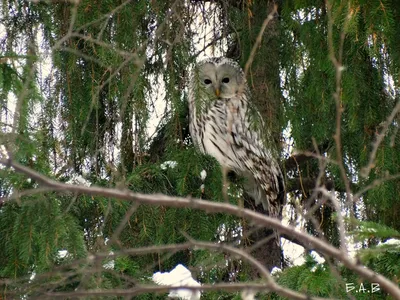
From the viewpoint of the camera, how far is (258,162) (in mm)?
5312

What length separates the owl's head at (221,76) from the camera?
525 centimetres

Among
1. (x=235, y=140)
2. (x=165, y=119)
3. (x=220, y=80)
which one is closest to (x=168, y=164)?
(x=165, y=119)

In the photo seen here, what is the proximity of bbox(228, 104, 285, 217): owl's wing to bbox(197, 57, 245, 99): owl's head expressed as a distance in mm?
205

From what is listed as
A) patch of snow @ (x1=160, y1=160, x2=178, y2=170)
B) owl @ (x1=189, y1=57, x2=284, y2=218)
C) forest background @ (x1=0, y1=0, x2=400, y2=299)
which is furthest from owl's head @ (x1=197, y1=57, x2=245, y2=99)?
patch of snow @ (x1=160, y1=160, x2=178, y2=170)

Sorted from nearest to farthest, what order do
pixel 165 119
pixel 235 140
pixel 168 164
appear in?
1. pixel 168 164
2. pixel 165 119
3. pixel 235 140

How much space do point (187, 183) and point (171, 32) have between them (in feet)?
2.47

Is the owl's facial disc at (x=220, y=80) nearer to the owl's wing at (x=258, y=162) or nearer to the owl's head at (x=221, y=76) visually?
the owl's head at (x=221, y=76)

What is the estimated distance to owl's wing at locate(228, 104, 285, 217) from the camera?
5.28 metres

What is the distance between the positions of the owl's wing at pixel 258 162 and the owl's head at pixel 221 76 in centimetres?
21

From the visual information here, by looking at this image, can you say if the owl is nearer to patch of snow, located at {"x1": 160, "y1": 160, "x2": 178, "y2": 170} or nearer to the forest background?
the forest background

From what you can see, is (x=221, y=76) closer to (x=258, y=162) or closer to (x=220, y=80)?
(x=220, y=80)

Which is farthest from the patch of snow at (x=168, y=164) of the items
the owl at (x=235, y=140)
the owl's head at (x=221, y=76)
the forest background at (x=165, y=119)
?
the owl's head at (x=221, y=76)

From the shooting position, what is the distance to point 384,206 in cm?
410

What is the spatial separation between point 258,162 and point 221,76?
1.87 feet
